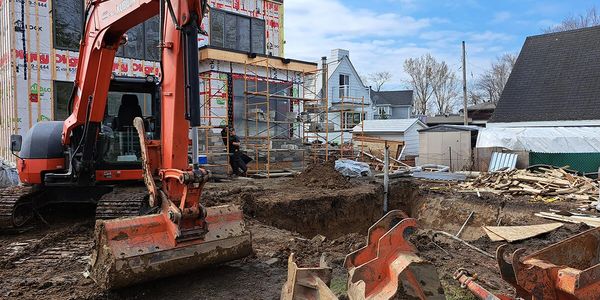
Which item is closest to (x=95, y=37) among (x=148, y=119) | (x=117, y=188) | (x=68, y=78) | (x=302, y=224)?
(x=148, y=119)

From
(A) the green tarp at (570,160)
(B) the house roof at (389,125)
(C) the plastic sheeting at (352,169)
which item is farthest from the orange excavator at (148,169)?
(B) the house roof at (389,125)

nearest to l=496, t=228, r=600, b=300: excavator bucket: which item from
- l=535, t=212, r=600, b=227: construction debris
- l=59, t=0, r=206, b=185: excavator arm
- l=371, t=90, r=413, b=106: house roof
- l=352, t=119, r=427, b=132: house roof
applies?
l=59, t=0, r=206, b=185: excavator arm

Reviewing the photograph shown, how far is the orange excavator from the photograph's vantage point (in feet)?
15.2

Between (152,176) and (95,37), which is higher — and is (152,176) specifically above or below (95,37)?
below

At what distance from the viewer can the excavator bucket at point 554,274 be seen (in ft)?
9.46

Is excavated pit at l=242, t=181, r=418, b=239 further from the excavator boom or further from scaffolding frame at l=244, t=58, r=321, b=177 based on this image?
the excavator boom

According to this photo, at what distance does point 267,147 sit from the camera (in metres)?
17.5

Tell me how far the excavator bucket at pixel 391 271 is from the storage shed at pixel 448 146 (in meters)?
19.0

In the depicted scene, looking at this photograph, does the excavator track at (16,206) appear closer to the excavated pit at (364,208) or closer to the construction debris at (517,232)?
the excavated pit at (364,208)

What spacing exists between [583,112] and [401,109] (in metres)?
33.6

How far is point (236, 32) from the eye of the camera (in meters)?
19.2

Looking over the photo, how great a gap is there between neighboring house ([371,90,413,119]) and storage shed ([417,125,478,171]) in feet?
93.5

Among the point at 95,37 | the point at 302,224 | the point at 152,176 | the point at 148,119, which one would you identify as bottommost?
the point at 302,224

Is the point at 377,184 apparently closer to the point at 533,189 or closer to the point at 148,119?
the point at 533,189
